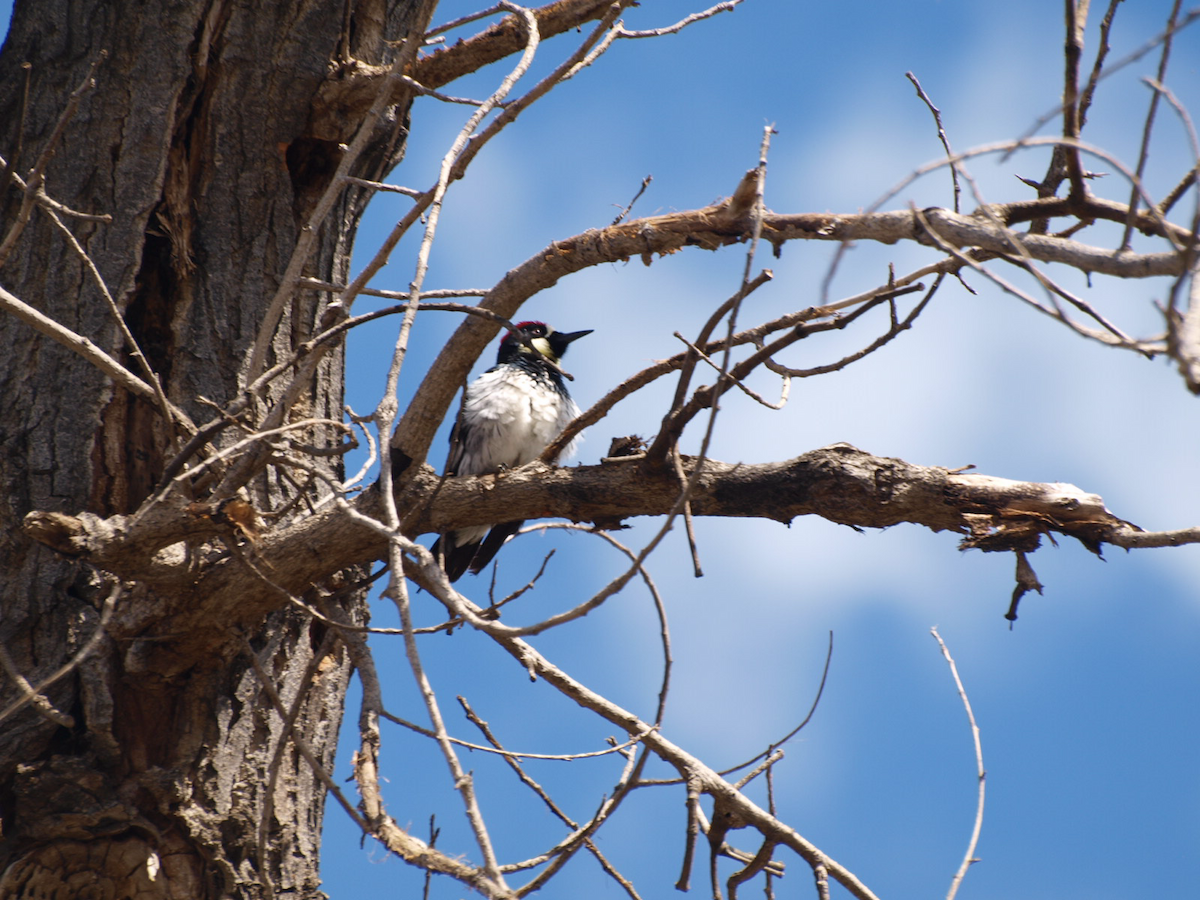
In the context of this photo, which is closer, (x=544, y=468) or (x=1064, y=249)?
(x=1064, y=249)

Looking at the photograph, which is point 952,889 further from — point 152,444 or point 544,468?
point 152,444

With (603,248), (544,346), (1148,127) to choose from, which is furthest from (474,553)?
(1148,127)

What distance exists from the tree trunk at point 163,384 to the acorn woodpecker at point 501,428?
104 cm

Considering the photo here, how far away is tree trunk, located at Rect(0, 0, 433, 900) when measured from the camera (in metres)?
2.22

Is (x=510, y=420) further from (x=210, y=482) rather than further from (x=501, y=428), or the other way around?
(x=210, y=482)

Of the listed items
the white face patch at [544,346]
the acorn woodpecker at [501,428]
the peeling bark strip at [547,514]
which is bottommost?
the peeling bark strip at [547,514]

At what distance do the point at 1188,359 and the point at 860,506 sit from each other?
39.4 inches

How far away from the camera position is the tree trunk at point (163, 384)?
222 centimetres

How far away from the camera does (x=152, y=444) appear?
96.0 inches

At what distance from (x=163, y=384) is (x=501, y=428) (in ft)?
4.92

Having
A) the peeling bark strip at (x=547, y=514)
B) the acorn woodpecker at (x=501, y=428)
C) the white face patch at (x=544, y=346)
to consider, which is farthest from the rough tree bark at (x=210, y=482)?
the white face patch at (x=544, y=346)

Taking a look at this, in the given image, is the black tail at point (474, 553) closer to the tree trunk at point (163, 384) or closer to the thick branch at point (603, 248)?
the tree trunk at point (163, 384)

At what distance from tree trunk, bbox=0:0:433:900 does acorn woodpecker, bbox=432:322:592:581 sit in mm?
1041

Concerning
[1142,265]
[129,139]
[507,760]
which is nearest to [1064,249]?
[1142,265]
